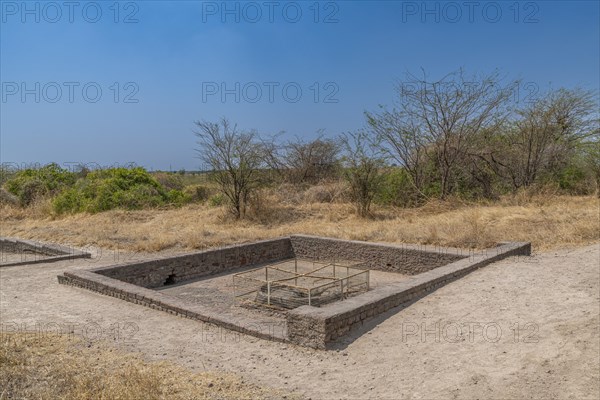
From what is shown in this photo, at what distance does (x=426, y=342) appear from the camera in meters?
4.95

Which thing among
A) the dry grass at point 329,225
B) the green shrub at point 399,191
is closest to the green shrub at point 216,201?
the dry grass at point 329,225

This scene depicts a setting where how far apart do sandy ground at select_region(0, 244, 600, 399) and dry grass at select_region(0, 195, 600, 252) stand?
120 inches

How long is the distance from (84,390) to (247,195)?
11.8 m

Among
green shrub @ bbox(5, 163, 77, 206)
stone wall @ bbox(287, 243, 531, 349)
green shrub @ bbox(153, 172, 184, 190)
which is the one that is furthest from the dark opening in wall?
green shrub @ bbox(153, 172, 184, 190)

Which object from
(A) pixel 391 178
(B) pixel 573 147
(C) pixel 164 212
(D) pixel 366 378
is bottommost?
(D) pixel 366 378

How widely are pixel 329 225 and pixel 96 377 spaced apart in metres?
9.72

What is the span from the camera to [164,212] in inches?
640

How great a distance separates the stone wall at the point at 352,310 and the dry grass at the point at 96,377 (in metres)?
1.00

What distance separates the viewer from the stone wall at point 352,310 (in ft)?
15.8

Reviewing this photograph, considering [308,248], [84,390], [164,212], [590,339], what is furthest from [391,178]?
[84,390]

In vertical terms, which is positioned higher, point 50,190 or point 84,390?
point 50,190

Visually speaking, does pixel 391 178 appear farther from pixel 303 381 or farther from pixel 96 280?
pixel 303 381

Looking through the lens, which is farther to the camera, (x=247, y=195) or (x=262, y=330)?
(x=247, y=195)

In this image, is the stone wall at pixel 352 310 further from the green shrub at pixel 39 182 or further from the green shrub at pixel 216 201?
the green shrub at pixel 39 182
